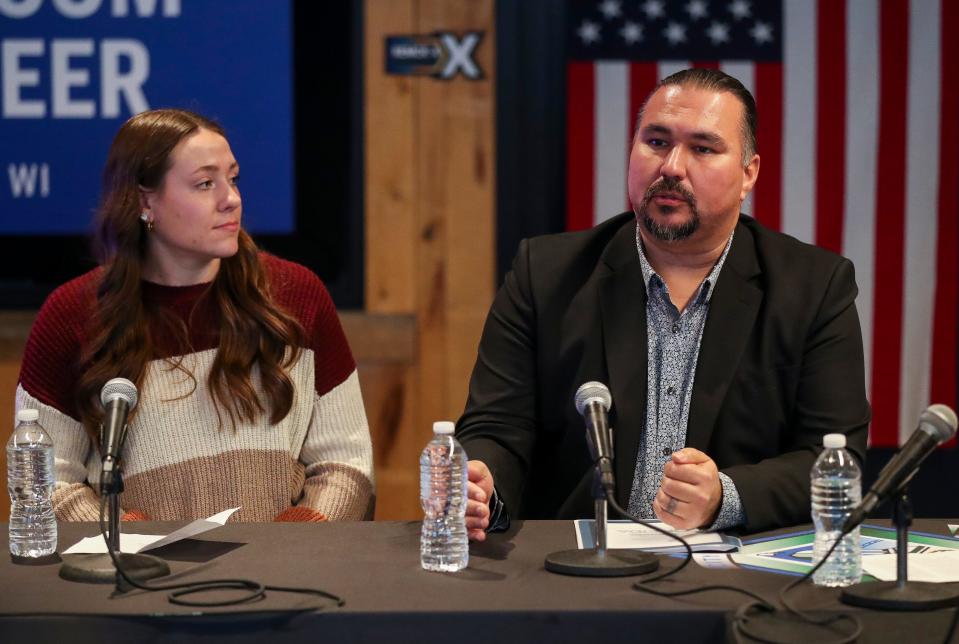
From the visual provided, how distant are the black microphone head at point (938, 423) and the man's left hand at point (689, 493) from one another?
1.56 feet

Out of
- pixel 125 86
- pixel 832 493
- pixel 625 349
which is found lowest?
pixel 832 493

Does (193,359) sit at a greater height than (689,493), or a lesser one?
greater

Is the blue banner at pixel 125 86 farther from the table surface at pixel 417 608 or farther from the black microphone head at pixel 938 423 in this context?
the black microphone head at pixel 938 423

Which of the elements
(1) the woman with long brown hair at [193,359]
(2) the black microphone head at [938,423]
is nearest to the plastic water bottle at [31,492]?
(1) the woman with long brown hair at [193,359]

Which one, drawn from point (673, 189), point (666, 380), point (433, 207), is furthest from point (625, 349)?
point (433, 207)

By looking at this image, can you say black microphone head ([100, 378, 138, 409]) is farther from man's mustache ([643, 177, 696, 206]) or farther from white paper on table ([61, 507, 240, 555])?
man's mustache ([643, 177, 696, 206])

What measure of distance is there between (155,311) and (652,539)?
1288mm

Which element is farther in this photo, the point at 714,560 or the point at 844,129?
the point at 844,129

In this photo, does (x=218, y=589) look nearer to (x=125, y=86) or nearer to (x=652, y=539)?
(x=652, y=539)

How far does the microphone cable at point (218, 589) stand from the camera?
1608 mm

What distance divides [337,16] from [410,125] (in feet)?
1.43

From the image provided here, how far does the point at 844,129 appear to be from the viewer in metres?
4.01

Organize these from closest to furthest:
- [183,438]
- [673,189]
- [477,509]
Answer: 1. [477,509]
2. [673,189]
3. [183,438]

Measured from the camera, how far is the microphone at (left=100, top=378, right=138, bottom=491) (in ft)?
5.65
